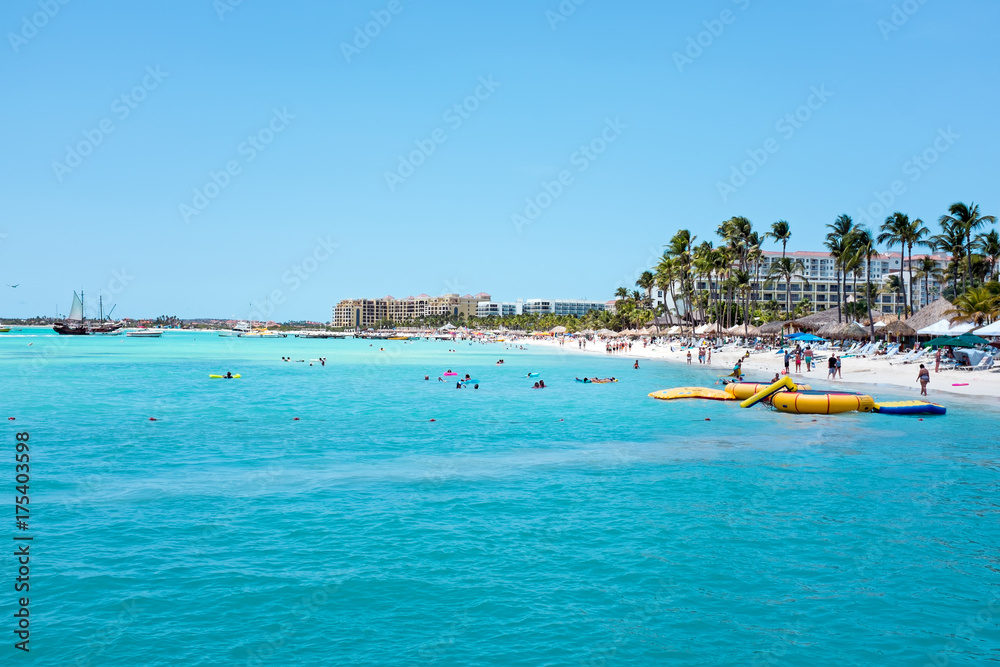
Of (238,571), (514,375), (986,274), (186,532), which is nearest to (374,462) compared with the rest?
(186,532)

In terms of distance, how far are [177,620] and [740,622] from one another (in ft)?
21.8

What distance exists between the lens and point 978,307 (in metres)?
43.8

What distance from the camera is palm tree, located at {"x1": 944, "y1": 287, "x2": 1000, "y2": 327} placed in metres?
43.3

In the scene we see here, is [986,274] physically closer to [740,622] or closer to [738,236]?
[738,236]

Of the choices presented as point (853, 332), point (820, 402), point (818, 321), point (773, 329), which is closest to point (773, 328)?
point (773, 329)

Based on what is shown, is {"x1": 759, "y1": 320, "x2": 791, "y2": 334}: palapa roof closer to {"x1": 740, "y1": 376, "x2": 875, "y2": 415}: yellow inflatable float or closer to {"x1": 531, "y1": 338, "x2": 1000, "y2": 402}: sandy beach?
{"x1": 531, "y1": 338, "x2": 1000, "y2": 402}: sandy beach

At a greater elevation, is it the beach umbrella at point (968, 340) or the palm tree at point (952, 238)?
the palm tree at point (952, 238)

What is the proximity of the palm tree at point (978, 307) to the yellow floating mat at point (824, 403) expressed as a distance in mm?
21293

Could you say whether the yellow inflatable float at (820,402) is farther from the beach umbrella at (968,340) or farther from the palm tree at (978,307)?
the palm tree at (978,307)

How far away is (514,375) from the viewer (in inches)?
2153

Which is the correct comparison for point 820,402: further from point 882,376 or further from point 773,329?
point 773,329

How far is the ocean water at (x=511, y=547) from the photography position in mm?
8180

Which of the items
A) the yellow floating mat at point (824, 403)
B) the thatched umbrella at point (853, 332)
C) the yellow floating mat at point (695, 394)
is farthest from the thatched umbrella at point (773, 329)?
the yellow floating mat at point (824, 403)

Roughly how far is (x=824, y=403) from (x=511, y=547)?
2054cm
